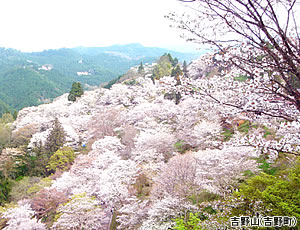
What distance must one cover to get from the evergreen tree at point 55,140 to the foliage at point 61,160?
2615mm

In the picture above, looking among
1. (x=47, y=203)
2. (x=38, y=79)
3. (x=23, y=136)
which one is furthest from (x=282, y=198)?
(x=38, y=79)

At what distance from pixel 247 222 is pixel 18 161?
24422mm

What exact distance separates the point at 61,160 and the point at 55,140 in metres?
4.70

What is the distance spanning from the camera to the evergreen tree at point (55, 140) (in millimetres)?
23766

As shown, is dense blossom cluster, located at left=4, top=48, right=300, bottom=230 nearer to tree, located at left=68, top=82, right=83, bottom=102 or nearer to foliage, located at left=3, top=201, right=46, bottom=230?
foliage, located at left=3, top=201, right=46, bottom=230

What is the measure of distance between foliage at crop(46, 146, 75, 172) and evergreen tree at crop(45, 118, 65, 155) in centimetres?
261

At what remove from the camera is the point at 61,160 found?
66.9 feet

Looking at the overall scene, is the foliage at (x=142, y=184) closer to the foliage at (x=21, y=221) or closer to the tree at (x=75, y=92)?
the foliage at (x=21, y=221)

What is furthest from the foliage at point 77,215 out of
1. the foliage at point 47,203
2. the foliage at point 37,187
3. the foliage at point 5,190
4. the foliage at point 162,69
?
the foliage at point 162,69

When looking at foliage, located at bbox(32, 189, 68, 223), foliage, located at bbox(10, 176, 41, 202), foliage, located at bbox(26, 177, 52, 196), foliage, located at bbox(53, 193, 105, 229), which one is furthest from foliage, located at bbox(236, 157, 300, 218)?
foliage, located at bbox(10, 176, 41, 202)

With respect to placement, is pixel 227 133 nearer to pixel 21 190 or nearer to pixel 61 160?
pixel 61 160

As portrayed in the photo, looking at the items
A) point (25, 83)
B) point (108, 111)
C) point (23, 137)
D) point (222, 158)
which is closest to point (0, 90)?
point (25, 83)

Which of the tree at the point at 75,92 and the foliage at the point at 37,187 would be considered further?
the tree at the point at 75,92

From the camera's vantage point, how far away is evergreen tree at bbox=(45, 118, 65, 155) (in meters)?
23.8
